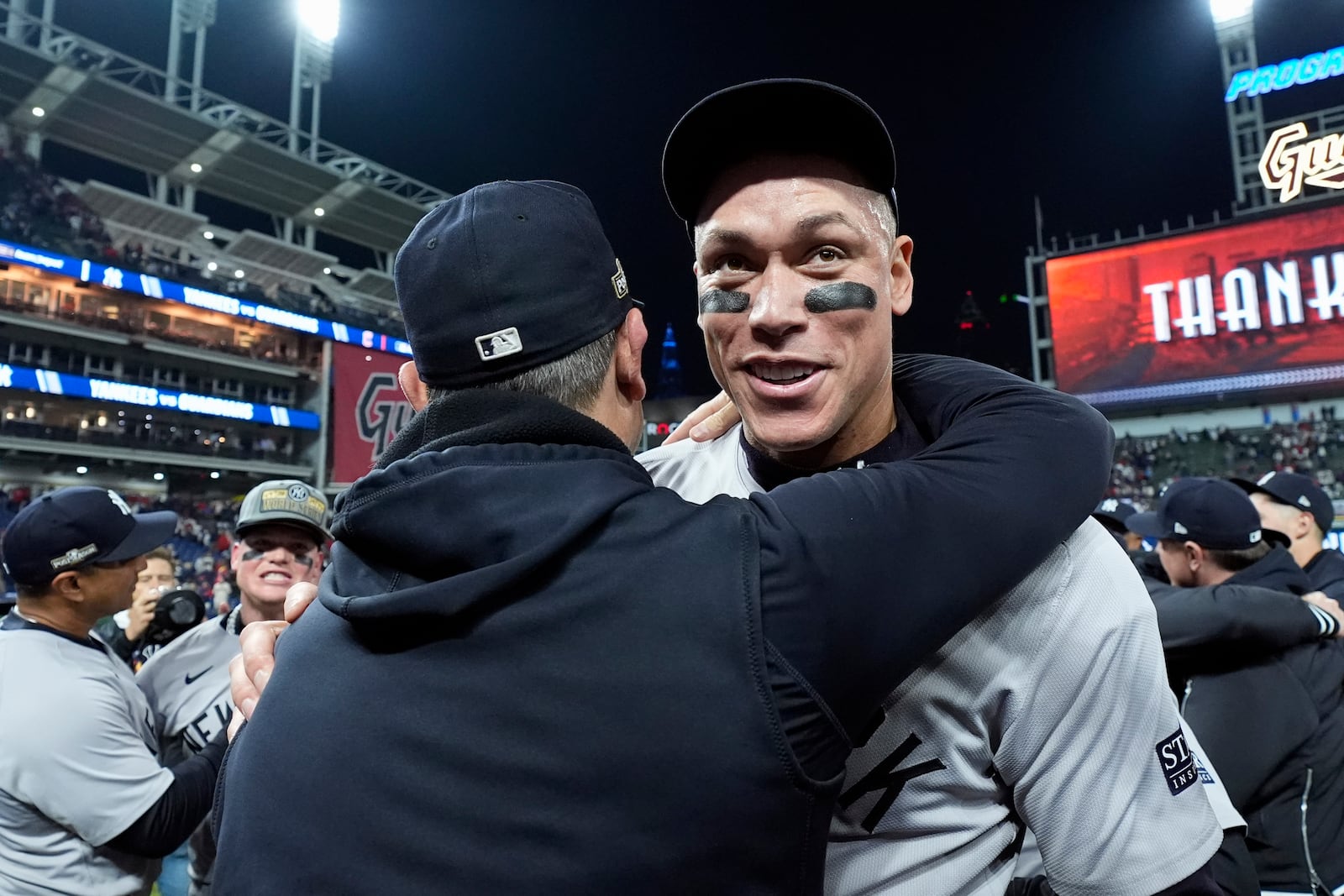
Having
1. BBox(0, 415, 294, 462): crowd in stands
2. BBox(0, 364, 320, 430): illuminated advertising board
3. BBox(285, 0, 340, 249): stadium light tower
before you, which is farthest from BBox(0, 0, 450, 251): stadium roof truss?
BBox(0, 415, 294, 462): crowd in stands

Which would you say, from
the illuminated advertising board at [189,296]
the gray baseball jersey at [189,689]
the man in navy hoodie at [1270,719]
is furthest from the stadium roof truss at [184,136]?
the man in navy hoodie at [1270,719]

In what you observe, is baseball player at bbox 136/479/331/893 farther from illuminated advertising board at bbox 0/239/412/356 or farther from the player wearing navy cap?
illuminated advertising board at bbox 0/239/412/356

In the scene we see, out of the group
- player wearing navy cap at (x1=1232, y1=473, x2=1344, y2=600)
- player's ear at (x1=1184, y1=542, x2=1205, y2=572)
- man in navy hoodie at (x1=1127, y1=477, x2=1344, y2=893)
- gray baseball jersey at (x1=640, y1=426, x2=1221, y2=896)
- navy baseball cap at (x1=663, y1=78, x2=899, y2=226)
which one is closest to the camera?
gray baseball jersey at (x1=640, y1=426, x2=1221, y2=896)

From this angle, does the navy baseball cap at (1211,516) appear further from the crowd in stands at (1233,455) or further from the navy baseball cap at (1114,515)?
the crowd in stands at (1233,455)

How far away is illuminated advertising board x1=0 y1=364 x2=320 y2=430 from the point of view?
29.1 m

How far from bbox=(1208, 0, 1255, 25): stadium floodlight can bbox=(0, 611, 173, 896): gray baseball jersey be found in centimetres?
3646

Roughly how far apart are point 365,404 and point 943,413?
3600 cm

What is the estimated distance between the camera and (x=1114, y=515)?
574 centimetres

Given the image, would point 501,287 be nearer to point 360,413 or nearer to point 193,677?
point 193,677

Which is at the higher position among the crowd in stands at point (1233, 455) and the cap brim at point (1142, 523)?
the crowd in stands at point (1233, 455)

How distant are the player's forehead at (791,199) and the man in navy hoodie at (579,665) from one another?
53cm

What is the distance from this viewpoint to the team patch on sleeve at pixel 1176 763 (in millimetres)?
1396

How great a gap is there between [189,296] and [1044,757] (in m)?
37.8

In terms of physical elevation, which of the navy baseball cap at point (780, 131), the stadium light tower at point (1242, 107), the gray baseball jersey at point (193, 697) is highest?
the stadium light tower at point (1242, 107)
